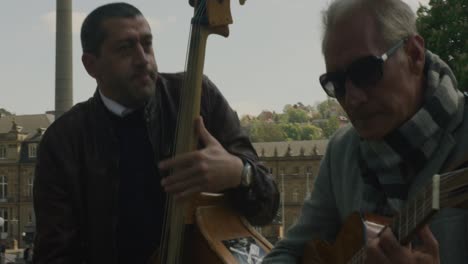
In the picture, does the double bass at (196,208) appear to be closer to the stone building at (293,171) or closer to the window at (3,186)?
the stone building at (293,171)

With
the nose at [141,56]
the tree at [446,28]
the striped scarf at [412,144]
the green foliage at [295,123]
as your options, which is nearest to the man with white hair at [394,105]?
the striped scarf at [412,144]

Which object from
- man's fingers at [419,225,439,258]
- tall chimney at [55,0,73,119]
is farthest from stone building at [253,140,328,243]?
man's fingers at [419,225,439,258]

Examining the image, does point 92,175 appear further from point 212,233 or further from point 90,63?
point 212,233

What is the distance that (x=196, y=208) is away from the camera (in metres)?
3.25

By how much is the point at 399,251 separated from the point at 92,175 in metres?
1.86

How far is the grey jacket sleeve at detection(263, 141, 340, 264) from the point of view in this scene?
2893mm

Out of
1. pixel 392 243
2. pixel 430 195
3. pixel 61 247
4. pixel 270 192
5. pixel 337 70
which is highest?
pixel 337 70

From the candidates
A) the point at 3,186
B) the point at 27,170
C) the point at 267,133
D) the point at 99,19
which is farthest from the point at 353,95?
the point at 267,133

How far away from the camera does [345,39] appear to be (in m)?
2.54

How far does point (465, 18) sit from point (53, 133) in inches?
603

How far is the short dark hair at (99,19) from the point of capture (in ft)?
12.3

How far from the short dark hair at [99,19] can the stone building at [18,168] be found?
319 feet

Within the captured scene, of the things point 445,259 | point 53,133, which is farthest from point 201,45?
point 445,259

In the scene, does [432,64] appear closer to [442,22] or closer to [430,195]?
[430,195]
